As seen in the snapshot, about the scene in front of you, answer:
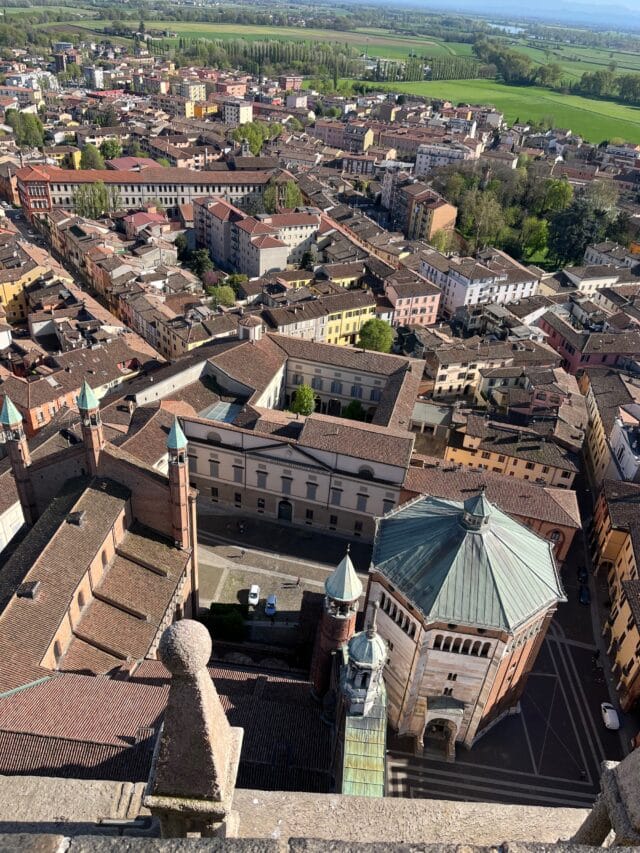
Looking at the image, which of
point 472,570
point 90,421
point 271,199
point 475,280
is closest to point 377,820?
point 472,570

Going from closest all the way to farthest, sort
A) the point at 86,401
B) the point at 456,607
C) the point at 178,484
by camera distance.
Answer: the point at 456,607, the point at 86,401, the point at 178,484

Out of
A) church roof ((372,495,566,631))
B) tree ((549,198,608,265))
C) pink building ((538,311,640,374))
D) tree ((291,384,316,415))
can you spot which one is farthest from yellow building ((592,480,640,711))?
tree ((549,198,608,265))

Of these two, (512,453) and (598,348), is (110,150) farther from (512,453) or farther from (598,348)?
(512,453)

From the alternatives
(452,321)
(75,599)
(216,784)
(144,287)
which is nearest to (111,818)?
(216,784)

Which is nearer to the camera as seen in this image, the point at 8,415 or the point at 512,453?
the point at 8,415

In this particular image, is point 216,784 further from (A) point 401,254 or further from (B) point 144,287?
(A) point 401,254

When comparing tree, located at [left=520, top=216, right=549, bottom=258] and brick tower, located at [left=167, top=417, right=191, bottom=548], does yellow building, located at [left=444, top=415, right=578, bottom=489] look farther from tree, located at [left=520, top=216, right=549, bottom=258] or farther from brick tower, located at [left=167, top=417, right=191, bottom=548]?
tree, located at [left=520, top=216, right=549, bottom=258]
